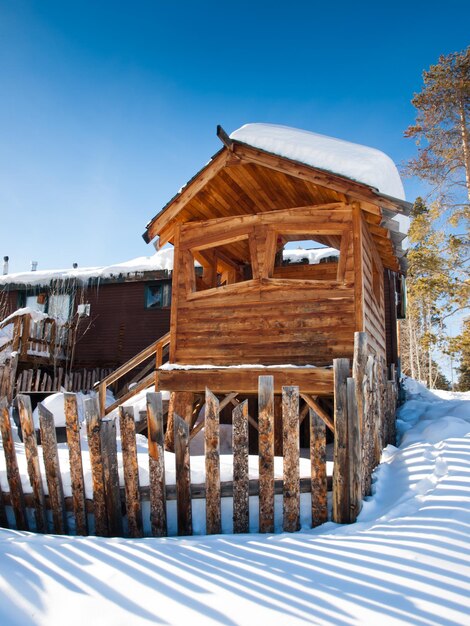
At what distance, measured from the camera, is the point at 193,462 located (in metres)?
4.71

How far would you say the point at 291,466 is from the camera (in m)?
3.97

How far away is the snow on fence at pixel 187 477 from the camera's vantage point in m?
3.95

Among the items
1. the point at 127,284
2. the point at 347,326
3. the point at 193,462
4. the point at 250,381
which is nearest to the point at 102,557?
the point at 193,462

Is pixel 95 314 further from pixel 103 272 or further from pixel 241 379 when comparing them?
pixel 241 379

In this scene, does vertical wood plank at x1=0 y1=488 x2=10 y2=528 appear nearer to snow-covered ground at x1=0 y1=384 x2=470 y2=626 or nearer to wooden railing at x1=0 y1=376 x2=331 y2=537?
wooden railing at x1=0 y1=376 x2=331 y2=537

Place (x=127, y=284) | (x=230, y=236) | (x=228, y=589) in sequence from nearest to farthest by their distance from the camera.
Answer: (x=228, y=589) < (x=230, y=236) < (x=127, y=284)

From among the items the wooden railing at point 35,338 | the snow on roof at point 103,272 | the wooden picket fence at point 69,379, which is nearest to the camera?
the wooden railing at point 35,338

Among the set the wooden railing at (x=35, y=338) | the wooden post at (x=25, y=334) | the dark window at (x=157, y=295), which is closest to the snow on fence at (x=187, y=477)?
the wooden railing at (x=35, y=338)

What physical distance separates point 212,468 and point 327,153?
560 cm

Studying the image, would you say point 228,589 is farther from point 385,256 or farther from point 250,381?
point 385,256

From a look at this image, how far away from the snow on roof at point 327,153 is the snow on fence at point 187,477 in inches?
161

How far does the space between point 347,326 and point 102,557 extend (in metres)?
5.00

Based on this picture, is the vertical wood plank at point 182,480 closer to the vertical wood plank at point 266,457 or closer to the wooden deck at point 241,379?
the vertical wood plank at point 266,457

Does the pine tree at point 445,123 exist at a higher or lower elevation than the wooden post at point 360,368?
higher
